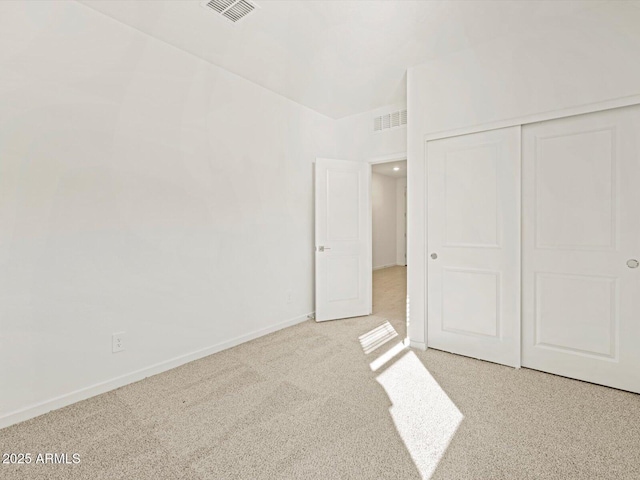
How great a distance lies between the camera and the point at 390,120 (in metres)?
3.86

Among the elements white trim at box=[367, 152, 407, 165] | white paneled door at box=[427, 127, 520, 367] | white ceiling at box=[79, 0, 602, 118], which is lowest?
white paneled door at box=[427, 127, 520, 367]

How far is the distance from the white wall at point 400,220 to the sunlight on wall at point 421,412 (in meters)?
6.77

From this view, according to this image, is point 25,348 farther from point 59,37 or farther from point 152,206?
point 59,37

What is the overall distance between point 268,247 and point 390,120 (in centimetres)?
219

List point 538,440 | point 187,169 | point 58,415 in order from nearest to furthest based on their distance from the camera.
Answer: point 538,440 < point 58,415 < point 187,169

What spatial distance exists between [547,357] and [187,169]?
11.1 feet

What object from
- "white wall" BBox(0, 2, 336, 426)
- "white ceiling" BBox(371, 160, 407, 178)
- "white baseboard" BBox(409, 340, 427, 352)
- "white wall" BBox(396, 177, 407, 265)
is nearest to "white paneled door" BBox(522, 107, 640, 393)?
"white baseboard" BBox(409, 340, 427, 352)

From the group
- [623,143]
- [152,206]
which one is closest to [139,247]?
[152,206]

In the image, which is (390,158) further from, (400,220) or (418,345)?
(400,220)

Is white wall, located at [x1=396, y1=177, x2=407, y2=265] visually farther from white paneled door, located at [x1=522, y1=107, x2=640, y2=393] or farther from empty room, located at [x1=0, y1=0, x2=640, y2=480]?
white paneled door, located at [x1=522, y1=107, x2=640, y2=393]

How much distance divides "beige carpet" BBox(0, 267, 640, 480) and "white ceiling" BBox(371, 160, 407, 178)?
17.0ft

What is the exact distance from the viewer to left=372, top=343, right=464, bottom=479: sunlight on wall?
1.61m

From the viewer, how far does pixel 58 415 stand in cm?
194

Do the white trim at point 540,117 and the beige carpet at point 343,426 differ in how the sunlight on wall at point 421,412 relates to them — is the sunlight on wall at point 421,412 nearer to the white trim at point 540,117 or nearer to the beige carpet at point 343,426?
the beige carpet at point 343,426
